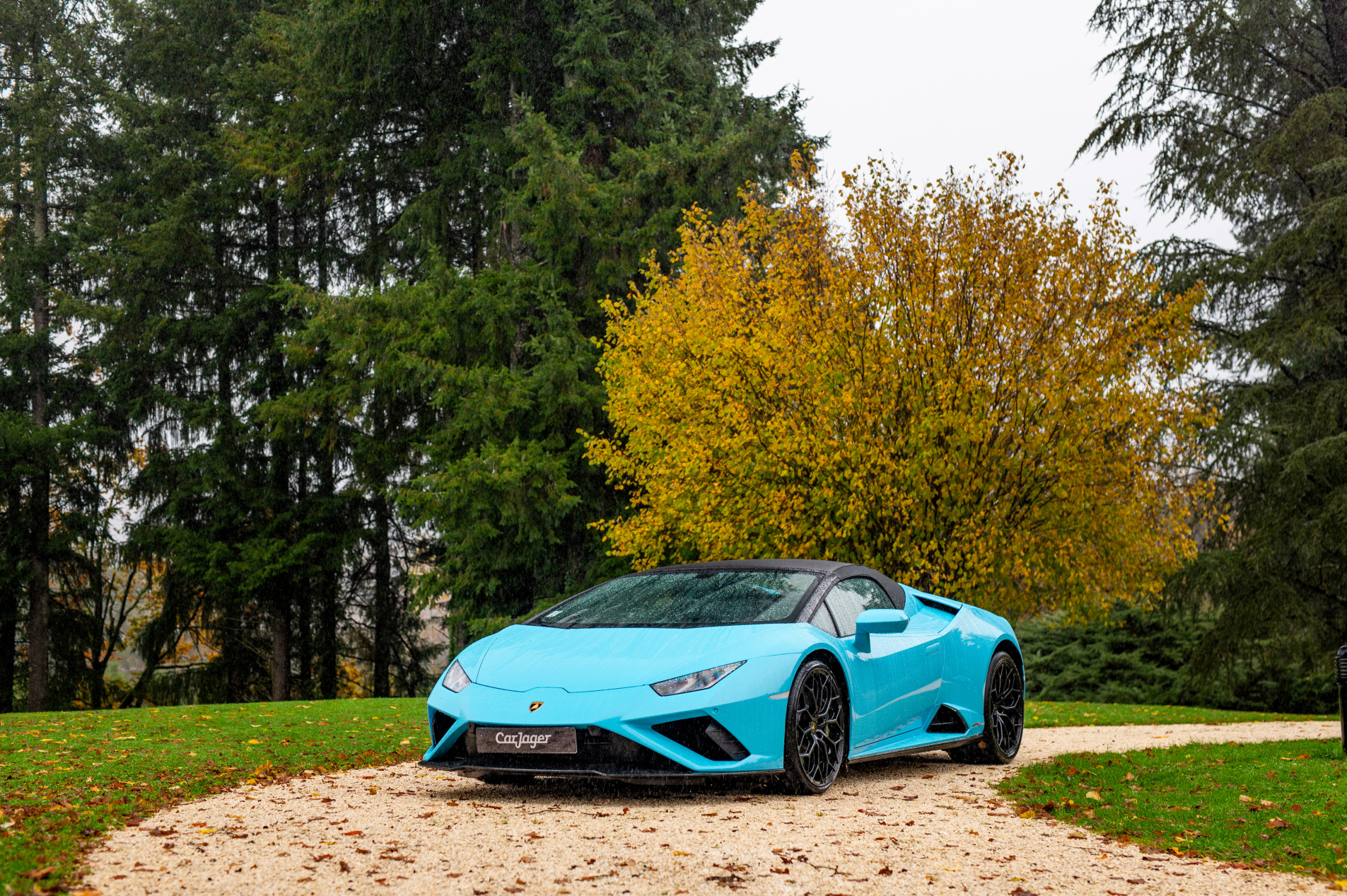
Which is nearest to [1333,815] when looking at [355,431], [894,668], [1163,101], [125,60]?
[894,668]

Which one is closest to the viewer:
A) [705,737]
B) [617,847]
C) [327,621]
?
[617,847]

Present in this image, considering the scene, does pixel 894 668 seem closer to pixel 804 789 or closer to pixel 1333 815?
pixel 804 789

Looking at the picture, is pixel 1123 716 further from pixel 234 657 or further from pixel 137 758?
pixel 234 657

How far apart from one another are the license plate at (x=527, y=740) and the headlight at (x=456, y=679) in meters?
0.42

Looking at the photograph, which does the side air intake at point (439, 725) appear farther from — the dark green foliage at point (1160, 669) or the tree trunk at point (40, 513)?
the tree trunk at point (40, 513)

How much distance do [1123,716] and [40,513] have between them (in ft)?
76.1

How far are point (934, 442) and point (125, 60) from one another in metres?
25.6

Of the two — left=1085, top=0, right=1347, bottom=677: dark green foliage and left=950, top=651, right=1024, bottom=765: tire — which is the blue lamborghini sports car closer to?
left=950, top=651, right=1024, bottom=765: tire

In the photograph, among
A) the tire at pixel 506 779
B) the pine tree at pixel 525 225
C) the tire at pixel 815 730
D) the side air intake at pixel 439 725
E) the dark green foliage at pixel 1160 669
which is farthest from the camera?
the pine tree at pixel 525 225

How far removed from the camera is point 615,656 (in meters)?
6.53

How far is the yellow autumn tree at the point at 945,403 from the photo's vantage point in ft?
46.7

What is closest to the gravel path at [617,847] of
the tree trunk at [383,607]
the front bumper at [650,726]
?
the front bumper at [650,726]

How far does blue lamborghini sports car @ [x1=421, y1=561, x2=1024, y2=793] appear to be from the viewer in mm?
6148

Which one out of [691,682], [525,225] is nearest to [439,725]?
[691,682]
